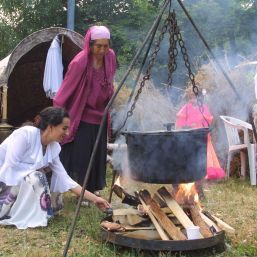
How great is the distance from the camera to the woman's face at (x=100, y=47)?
4.54 meters

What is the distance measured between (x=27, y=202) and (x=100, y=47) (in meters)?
1.77

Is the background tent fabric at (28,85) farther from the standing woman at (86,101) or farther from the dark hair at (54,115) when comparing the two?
the dark hair at (54,115)

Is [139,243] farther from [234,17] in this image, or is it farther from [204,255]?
[234,17]

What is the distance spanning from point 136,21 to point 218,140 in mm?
8377

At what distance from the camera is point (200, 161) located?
12.0 feet

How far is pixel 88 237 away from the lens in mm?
4012

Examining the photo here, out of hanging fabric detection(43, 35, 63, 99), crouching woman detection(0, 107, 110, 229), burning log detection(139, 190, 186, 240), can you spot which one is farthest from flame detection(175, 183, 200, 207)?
hanging fabric detection(43, 35, 63, 99)

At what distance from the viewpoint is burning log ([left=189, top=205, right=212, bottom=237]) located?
12.0ft

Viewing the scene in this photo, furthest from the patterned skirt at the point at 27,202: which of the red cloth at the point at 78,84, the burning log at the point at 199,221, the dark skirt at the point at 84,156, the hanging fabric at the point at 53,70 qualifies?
the hanging fabric at the point at 53,70

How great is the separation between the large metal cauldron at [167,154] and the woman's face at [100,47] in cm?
137

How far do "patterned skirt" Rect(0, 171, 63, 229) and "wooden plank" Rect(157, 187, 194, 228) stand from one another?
1.20m

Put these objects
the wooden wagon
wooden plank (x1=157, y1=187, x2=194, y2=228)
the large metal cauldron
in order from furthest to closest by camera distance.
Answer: the wooden wagon, wooden plank (x1=157, y1=187, x2=194, y2=228), the large metal cauldron

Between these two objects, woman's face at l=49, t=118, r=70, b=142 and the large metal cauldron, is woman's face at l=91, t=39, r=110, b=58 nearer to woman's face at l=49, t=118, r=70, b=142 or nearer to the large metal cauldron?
woman's face at l=49, t=118, r=70, b=142

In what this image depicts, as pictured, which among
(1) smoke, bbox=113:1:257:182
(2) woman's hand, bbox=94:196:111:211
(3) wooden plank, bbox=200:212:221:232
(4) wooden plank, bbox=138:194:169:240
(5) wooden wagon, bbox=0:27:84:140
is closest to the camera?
(4) wooden plank, bbox=138:194:169:240
